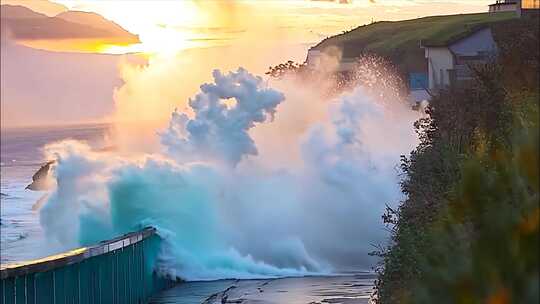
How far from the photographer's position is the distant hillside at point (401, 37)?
3054 inches

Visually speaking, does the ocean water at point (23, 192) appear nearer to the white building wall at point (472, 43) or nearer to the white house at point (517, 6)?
the white building wall at point (472, 43)

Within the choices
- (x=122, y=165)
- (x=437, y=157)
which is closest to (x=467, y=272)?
(x=437, y=157)

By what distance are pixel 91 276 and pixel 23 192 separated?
76037 mm

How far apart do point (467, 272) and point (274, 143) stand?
4082cm

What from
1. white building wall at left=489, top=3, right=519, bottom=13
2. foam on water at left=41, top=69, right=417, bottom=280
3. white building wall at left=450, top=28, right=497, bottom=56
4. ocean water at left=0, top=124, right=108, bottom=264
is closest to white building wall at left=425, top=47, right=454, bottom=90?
white building wall at left=450, top=28, right=497, bottom=56

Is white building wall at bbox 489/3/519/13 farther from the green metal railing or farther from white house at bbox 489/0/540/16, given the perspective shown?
the green metal railing

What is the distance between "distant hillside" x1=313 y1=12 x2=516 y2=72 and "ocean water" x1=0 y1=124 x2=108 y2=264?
62.9 ft

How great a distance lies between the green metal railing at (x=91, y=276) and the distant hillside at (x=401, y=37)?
122 ft

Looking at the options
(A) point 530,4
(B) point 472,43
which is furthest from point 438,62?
(A) point 530,4

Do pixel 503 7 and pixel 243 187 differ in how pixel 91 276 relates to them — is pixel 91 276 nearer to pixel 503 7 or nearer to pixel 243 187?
pixel 243 187

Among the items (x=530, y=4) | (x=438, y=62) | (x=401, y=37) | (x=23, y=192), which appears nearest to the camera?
(x=530, y=4)

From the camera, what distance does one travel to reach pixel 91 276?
2298 cm

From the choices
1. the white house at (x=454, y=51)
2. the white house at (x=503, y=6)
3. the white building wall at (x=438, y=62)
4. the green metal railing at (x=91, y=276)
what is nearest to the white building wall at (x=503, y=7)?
the white house at (x=503, y=6)

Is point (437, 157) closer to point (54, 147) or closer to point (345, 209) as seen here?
point (345, 209)
